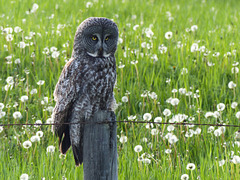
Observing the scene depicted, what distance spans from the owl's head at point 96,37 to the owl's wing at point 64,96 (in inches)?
8.1

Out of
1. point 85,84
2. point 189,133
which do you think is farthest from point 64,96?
point 189,133

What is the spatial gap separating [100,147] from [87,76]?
102 cm

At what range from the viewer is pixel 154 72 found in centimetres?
736

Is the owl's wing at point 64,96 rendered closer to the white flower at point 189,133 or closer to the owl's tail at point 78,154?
the owl's tail at point 78,154

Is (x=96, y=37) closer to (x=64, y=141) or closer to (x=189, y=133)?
(x=64, y=141)

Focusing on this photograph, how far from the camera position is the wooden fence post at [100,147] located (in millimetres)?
3451

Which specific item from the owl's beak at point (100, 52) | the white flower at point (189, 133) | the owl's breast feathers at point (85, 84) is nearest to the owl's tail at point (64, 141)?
the owl's breast feathers at point (85, 84)

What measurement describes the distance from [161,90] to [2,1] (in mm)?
5999

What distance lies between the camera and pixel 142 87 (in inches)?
268

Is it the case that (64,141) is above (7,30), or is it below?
below

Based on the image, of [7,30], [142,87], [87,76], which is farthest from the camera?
[7,30]

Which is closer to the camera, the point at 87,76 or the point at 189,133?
the point at 87,76

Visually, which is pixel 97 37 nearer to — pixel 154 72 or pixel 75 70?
pixel 75 70

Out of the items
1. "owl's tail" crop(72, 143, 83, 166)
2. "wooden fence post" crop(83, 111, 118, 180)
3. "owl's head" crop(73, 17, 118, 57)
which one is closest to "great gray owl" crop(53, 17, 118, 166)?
"owl's head" crop(73, 17, 118, 57)
